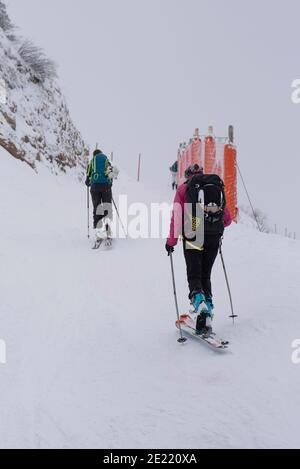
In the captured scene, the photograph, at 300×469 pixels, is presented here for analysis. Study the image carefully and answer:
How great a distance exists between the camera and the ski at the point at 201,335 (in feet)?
15.6

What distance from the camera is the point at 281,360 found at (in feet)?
15.0

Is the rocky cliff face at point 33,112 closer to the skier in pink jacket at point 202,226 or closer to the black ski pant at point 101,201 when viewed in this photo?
the black ski pant at point 101,201

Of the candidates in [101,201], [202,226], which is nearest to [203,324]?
[202,226]

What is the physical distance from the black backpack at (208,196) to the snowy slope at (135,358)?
1404 mm

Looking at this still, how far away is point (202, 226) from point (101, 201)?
6.05 meters

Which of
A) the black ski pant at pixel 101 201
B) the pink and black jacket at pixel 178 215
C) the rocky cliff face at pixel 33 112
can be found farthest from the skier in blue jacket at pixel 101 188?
the rocky cliff face at pixel 33 112

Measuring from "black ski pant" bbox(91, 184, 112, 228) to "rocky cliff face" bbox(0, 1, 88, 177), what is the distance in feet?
28.2
